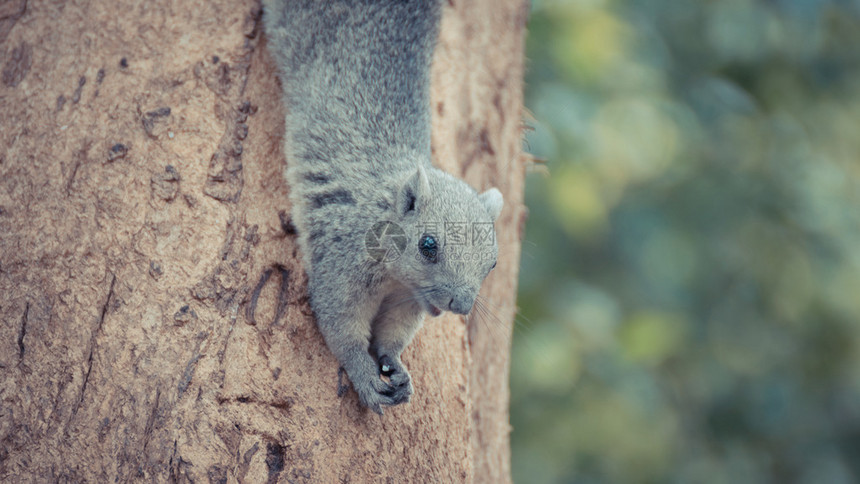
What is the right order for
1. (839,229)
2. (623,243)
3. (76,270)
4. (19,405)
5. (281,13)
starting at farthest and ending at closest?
(623,243), (839,229), (281,13), (76,270), (19,405)

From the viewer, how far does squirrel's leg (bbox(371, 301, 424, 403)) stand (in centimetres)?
303

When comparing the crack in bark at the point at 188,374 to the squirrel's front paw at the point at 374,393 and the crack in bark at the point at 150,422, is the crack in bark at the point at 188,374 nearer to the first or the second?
the crack in bark at the point at 150,422

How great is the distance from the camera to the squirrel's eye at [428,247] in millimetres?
2816

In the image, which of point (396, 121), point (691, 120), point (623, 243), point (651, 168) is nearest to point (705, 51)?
point (691, 120)

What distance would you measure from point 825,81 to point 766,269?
73.9 inches

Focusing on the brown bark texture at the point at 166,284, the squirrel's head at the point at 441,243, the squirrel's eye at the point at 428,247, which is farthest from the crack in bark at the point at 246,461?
the squirrel's eye at the point at 428,247

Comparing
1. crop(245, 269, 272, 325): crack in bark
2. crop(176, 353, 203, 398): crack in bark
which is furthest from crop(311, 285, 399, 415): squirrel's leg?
crop(176, 353, 203, 398): crack in bark

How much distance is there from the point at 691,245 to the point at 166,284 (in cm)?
465

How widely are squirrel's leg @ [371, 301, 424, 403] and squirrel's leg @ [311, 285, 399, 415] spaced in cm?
11

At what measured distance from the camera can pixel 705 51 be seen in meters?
6.55

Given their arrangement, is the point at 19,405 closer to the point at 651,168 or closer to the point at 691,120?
the point at 651,168

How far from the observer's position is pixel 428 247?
2826mm

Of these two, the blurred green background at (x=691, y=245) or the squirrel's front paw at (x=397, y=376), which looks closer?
the squirrel's front paw at (x=397, y=376)

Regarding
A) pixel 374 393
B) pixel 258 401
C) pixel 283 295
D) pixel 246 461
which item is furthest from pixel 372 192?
pixel 246 461
